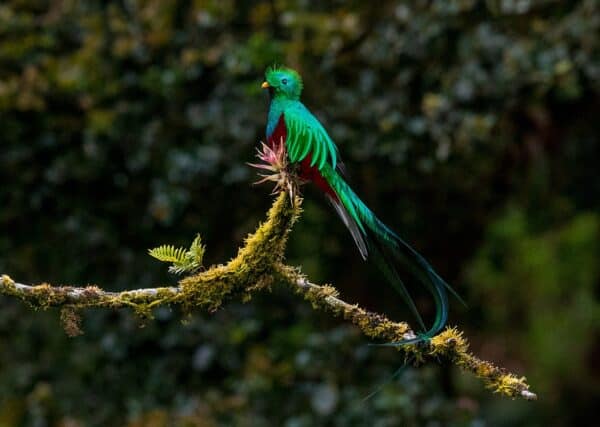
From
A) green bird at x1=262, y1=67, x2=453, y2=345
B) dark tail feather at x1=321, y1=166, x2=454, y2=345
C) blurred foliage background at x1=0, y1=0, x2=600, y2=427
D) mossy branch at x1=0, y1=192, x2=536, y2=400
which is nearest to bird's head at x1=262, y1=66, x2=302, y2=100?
green bird at x1=262, y1=67, x2=453, y2=345

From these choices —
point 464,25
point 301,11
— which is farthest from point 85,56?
point 464,25

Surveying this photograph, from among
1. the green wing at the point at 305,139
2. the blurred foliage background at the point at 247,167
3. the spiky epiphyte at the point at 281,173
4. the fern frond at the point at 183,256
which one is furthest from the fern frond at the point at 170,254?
the blurred foliage background at the point at 247,167

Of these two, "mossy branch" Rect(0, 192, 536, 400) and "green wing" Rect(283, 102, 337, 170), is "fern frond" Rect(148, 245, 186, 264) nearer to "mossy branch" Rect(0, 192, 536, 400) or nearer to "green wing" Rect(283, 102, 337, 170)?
"mossy branch" Rect(0, 192, 536, 400)

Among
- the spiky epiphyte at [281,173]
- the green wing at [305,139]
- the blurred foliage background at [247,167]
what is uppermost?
the blurred foliage background at [247,167]

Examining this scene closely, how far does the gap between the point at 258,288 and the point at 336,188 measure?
358 millimetres

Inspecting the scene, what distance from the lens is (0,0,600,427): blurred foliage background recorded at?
166 inches

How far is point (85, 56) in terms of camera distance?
461 cm

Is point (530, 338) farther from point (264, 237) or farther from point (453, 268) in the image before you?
point (264, 237)

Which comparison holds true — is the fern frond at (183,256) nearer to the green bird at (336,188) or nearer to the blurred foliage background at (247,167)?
the green bird at (336,188)

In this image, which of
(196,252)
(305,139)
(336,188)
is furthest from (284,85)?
(196,252)

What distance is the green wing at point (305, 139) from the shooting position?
2314mm

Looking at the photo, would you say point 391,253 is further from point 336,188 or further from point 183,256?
point 183,256

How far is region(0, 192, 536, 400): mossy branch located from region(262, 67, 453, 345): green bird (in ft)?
0.20

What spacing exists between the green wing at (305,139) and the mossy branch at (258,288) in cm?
25
